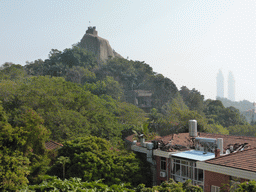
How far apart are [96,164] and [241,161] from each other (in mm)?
7632

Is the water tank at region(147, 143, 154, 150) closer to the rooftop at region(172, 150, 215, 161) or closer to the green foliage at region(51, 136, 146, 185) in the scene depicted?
the green foliage at region(51, 136, 146, 185)

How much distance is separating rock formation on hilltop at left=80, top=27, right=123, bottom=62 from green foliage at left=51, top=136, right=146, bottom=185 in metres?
60.1

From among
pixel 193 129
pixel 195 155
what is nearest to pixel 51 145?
pixel 193 129

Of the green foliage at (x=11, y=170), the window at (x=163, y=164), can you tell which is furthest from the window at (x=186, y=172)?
the green foliage at (x=11, y=170)

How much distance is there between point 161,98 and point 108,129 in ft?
115

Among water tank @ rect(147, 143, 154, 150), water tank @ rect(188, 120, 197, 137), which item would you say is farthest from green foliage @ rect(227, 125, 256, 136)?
water tank @ rect(147, 143, 154, 150)

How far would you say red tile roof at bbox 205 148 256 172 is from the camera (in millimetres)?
11148

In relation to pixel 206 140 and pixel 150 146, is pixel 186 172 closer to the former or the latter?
pixel 206 140

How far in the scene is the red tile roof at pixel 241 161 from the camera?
439 inches

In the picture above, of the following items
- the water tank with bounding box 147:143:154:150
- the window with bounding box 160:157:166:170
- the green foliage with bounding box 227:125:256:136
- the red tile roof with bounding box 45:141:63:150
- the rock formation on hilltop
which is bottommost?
the green foliage with bounding box 227:125:256:136

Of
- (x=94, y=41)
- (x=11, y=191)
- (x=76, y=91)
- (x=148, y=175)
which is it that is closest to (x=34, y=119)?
(x=148, y=175)

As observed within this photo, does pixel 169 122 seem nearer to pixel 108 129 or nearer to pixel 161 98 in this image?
pixel 108 129

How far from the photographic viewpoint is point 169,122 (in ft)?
115

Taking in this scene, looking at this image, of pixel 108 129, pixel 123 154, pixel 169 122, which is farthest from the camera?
pixel 169 122
